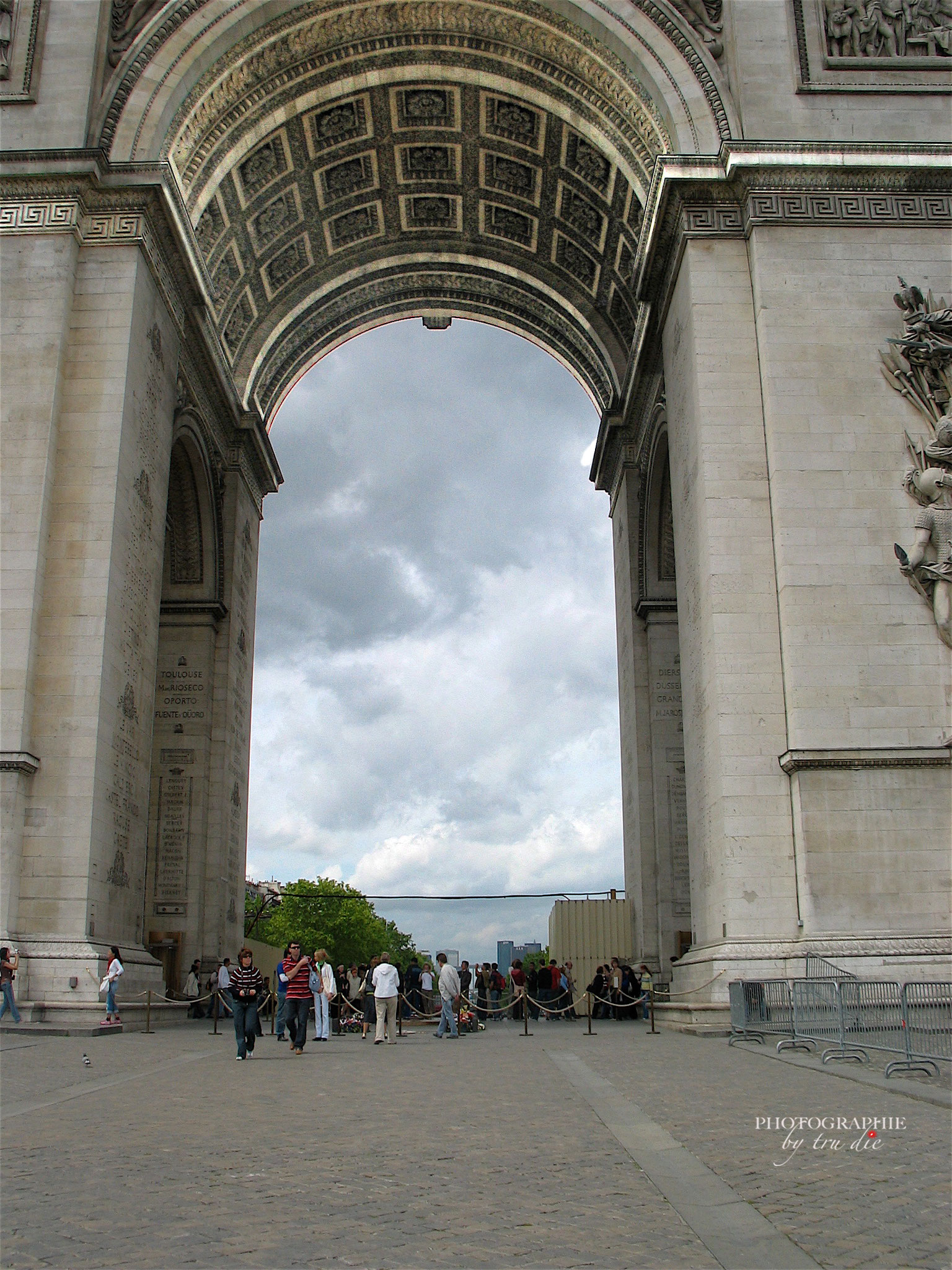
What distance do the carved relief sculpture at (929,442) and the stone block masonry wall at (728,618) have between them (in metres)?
2.38

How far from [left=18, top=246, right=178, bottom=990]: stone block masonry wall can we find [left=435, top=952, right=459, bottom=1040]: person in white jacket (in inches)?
224

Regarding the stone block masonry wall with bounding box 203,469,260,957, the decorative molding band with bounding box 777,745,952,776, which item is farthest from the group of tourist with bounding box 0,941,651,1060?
the decorative molding band with bounding box 777,745,952,776

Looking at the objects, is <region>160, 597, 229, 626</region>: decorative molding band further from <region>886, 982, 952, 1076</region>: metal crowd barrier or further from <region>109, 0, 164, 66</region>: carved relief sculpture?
<region>886, 982, 952, 1076</region>: metal crowd barrier

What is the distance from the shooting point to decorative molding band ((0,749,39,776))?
18.5m

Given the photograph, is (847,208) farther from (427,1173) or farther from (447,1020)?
(427,1173)

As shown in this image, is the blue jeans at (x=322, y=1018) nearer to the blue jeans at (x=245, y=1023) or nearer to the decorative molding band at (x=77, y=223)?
the blue jeans at (x=245, y=1023)

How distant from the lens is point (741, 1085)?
33.4 feet

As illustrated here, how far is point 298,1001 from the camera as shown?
16.0 metres

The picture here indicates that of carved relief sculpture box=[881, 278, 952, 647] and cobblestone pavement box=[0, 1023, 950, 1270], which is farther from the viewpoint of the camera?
carved relief sculpture box=[881, 278, 952, 647]

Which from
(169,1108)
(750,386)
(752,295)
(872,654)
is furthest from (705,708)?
(169,1108)

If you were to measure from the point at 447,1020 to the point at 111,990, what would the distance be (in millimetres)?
6533

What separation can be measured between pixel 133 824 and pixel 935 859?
13.9 m

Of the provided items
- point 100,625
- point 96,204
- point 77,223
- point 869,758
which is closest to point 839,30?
point 869,758

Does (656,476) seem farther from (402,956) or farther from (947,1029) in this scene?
(402,956)
